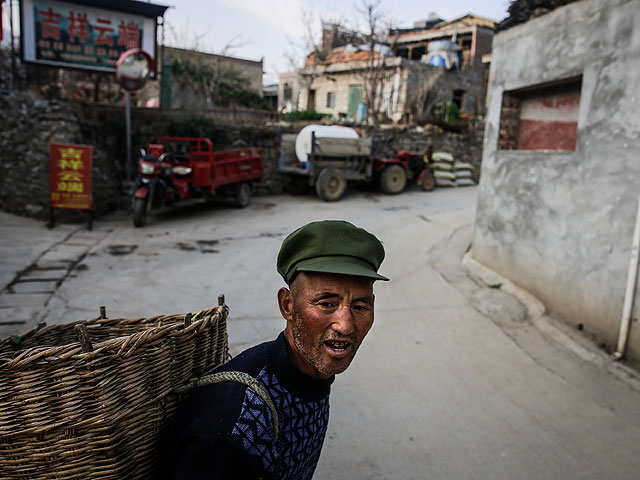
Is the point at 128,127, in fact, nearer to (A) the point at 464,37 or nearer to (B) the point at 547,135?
(B) the point at 547,135

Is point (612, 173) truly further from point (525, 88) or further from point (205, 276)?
point (205, 276)

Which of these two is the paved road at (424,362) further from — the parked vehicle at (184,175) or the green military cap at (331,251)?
the green military cap at (331,251)

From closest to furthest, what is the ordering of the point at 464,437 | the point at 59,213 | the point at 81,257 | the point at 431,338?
the point at 464,437
the point at 431,338
the point at 81,257
the point at 59,213

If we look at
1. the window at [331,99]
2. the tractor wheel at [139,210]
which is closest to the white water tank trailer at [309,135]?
the tractor wheel at [139,210]

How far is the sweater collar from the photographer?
1.34 meters

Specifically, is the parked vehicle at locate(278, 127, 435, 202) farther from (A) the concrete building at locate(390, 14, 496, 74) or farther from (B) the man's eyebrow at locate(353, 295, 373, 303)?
(A) the concrete building at locate(390, 14, 496, 74)

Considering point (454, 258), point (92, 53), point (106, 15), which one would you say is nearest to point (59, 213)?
point (92, 53)

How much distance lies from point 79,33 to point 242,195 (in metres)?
4.96

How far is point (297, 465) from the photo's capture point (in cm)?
138

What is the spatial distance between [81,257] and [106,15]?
6.95 metres

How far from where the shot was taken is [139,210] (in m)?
8.48

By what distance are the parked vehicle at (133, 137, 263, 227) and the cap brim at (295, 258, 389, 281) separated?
7.74m

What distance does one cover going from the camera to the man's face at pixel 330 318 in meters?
1.32

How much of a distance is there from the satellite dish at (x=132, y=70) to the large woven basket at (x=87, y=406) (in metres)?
9.64
